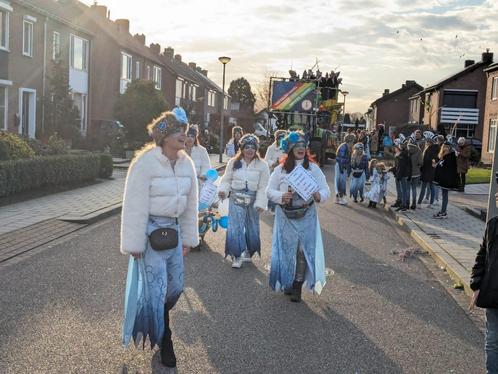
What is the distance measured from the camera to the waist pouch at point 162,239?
4457 mm

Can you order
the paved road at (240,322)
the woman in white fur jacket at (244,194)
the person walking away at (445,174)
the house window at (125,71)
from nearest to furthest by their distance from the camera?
1. the paved road at (240,322)
2. the woman in white fur jacket at (244,194)
3. the person walking away at (445,174)
4. the house window at (125,71)

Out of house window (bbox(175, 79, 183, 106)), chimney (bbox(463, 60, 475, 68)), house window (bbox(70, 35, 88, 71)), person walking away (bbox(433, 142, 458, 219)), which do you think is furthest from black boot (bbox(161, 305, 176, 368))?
chimney (bbox(463, 60, 475, 68))

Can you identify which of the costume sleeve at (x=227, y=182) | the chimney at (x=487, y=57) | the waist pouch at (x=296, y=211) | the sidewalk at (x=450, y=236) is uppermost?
the chimney at (x=487, y=57)

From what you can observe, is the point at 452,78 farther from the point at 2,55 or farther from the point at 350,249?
the point at 350,249

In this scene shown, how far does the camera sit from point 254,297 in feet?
21.6

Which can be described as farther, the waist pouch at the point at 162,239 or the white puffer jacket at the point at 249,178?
the white puffer jacket at the point at 249,178

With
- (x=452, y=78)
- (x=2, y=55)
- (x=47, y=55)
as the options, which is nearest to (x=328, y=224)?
(x=2, y=55)

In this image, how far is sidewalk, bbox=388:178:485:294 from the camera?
8.29 meters

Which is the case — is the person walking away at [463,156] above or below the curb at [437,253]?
above

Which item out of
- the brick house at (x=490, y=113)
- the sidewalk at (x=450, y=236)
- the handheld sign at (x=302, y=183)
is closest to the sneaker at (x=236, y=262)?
the handheld sign at (x=302, y=183)

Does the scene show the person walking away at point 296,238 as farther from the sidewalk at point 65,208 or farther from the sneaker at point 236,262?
the sidewalk at point 65,208

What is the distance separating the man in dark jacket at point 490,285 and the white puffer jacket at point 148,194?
2154mm

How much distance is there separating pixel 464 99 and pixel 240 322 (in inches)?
2185

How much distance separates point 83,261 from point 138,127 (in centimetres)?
2428
